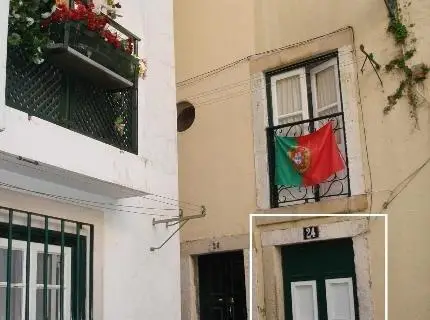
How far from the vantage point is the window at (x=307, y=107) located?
10.1 m

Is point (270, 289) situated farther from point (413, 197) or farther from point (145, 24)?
point (145, 24)

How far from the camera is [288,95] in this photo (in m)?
10.8

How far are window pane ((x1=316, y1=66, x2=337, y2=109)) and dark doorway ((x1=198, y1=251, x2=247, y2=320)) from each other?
2846 millimetres

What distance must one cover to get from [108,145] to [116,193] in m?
0.60

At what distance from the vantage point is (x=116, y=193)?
23.1 ft

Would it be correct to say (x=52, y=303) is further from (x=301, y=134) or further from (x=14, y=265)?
(x=301, y=134)

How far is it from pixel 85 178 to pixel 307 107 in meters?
5.07

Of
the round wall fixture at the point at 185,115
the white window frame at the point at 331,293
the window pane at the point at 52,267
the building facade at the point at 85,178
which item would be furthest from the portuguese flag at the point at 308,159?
the window pane at the point at 52,267

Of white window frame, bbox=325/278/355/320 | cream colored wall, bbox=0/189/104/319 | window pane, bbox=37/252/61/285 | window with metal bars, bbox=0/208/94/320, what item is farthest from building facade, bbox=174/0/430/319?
window pane, bbox=37/252/61/285

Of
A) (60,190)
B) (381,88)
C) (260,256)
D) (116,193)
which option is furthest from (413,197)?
(60,190)

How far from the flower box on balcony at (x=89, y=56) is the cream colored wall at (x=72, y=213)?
4.37 ft

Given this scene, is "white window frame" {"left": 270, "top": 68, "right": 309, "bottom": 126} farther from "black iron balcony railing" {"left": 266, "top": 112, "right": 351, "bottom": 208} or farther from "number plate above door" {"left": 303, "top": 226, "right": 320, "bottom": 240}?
"number plate above door" {"left": 303, "top": 226, "right": 320, "bottom": 240}

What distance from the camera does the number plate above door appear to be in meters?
9.83

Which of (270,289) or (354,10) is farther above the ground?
(354,10)
